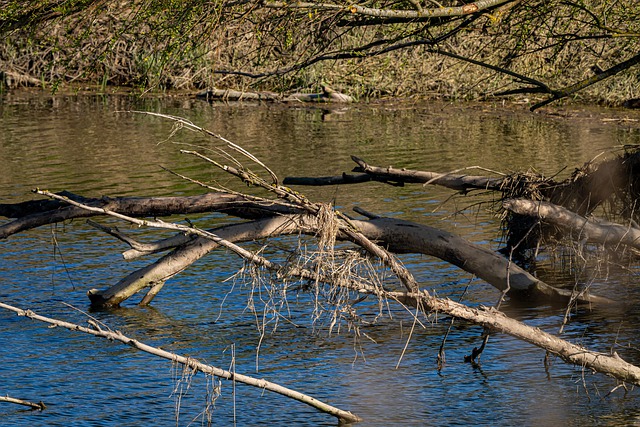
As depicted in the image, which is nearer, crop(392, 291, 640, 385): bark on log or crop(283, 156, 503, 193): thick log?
crop(392, 291, 640, 385): bark on log

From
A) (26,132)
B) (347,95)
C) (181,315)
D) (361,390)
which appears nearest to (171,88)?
(347,95)

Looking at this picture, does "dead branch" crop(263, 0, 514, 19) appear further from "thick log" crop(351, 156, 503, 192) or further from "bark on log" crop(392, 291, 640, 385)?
"bark on log" crop(392, 291, 640, 385)

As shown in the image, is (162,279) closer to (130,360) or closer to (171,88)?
(130,360)

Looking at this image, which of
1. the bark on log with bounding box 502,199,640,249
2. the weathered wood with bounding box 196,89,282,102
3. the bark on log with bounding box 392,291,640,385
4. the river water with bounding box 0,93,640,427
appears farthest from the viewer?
the weathered wood with bounding box 196,89,282,102

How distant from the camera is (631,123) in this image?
2420 cm

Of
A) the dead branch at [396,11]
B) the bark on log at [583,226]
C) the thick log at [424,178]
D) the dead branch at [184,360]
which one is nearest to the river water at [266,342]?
the thick log at [424,178]

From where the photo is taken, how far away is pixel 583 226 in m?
9.86

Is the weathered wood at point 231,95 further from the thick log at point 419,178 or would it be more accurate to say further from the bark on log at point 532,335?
the bark on log at point 532,335

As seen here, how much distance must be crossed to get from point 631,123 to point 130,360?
1749 cm

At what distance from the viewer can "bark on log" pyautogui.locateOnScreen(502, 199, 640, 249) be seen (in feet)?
32.5

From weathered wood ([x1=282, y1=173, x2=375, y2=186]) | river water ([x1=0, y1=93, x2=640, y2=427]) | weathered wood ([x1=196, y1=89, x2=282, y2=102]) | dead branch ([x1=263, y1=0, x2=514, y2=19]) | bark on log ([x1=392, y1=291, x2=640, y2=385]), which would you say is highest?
dead branch ([x1=263, y1=0, x2=514, y2=19])

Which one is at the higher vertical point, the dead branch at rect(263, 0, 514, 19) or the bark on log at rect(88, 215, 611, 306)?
the dead branch at rect(263, 0, 514, 19)

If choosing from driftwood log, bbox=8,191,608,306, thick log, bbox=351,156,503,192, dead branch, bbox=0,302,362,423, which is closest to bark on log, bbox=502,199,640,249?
driftwood log, bbox=8,191,608,306

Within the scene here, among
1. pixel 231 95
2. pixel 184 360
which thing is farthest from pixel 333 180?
pixel 231 95
